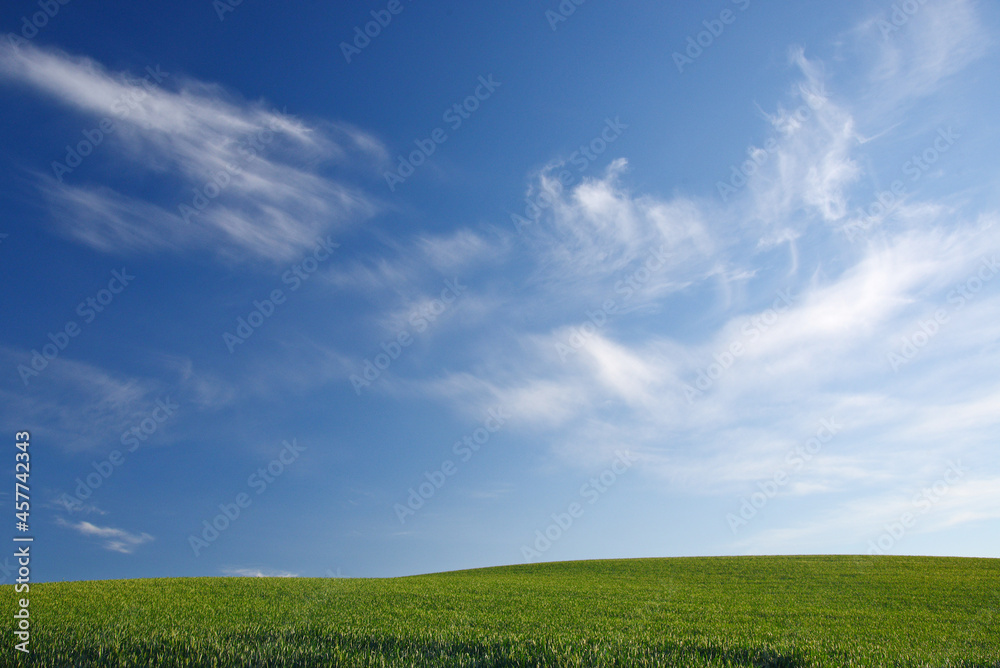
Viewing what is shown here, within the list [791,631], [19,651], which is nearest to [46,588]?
[19,651]

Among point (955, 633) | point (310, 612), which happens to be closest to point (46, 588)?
point (310, 612)

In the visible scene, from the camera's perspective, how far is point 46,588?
98.5 feet

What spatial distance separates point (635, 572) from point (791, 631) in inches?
1285

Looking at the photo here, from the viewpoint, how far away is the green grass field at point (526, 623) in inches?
511

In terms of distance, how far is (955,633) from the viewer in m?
21.0

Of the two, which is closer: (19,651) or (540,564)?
(19,651)

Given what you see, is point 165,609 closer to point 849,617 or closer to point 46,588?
point 46,588

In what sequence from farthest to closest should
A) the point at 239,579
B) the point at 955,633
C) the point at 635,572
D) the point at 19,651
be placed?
the point at 635,572 < the point at 239,579 < the point at 955,633 < the point at 19,651

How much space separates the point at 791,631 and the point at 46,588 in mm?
37433

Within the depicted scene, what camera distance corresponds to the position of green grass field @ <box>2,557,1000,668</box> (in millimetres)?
12977

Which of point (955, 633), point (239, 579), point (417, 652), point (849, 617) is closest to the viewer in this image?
point (417, 652)

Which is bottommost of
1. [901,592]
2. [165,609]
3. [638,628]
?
[901,592]

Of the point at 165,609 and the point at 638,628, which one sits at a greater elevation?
the point at 165,609

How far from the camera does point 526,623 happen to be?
19.9 m
